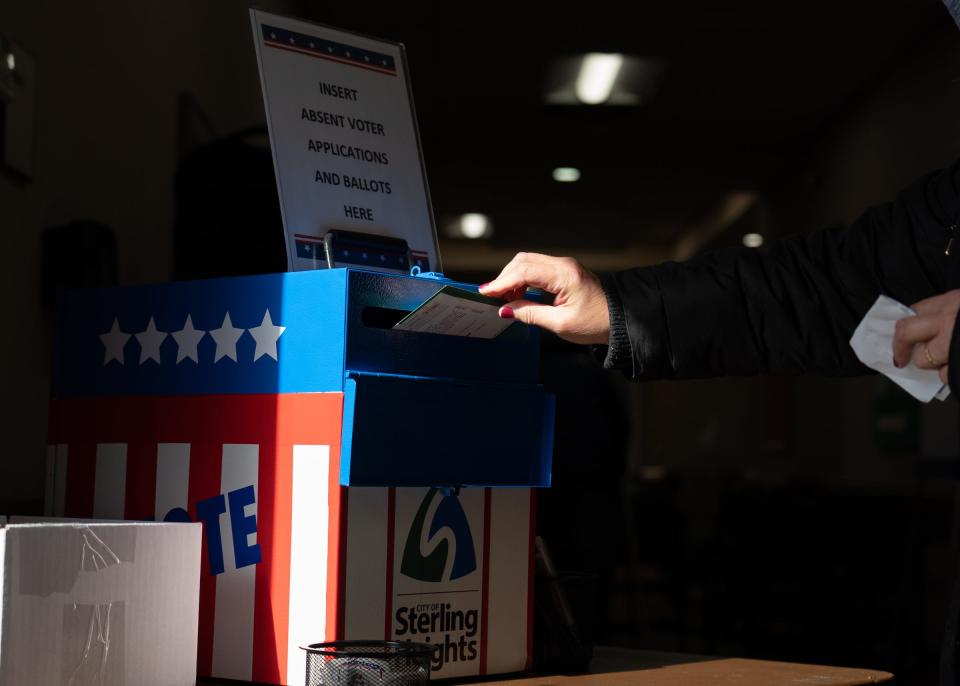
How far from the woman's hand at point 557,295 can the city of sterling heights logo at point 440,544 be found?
20 centimetres

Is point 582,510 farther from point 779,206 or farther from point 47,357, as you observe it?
point 779,206

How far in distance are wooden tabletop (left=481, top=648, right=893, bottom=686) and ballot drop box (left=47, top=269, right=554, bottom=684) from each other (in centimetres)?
7

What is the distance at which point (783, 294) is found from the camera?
4.03 ft

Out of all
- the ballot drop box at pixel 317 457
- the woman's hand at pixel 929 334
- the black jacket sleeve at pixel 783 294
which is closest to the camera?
the woman's hand at pixel 929 334

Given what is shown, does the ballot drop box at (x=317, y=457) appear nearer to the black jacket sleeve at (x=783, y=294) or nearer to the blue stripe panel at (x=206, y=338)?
the blue stripe panel at (x=206, y=338)

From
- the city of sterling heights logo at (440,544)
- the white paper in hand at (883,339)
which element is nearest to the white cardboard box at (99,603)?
the city of sterling heights logo at (440,544)

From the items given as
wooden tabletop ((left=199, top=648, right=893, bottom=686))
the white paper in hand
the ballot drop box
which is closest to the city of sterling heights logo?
the ballot drop box

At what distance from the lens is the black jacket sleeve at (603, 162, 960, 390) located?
1.18 m

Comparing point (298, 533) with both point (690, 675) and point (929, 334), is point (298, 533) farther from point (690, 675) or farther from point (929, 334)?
point (929, 334)

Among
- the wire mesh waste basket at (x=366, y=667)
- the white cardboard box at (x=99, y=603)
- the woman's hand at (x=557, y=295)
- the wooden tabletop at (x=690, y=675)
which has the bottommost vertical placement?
the wooden tabletop at (x=690, y=675)

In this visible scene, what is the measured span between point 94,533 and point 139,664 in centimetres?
13

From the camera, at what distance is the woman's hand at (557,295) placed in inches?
44.0

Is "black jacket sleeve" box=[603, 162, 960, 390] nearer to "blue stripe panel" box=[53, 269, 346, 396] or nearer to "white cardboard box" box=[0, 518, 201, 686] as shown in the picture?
"blue stripe panel" box=[53, 269, 346, 396]

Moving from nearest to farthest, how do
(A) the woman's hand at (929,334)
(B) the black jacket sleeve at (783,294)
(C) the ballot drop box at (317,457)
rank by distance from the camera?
(A) the woman's hand at (929,334) → (C) the ballot drop box at (317,457) → (B) the black jacket sleeve at (783,294)
